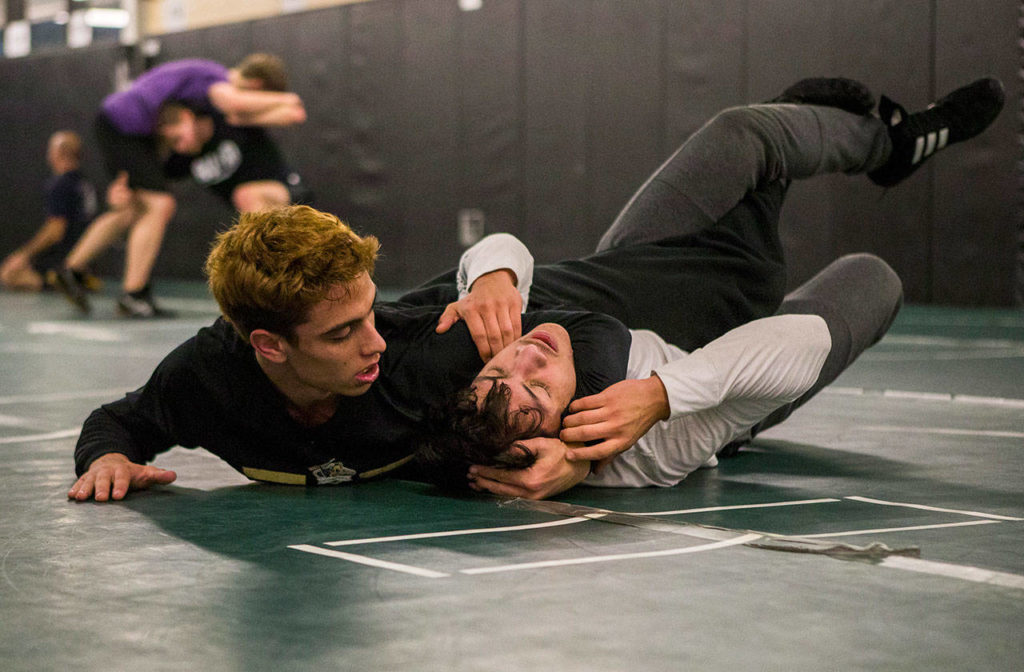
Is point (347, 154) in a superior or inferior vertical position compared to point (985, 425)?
superior

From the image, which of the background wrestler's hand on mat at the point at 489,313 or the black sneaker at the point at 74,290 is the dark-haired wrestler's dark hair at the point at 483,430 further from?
the black sneaker at the point at 74,290

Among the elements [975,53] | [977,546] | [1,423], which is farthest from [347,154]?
[977,546]

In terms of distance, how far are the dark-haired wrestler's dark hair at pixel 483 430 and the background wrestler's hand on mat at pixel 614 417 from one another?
7 centimetres

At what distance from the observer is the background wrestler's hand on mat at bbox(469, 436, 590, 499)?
237 cm

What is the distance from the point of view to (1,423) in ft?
11.8

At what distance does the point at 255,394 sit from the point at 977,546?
1.27 meters

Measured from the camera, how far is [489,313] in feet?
8.23

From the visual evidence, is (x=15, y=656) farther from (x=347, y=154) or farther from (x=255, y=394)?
(x=347, y=154)

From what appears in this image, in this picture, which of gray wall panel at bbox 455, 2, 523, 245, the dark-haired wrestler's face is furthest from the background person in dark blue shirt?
the dark-haired wrestler's face

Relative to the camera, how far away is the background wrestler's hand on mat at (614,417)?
2.32m

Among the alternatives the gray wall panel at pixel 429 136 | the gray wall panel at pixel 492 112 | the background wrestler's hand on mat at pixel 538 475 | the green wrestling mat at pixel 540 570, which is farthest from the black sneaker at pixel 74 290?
the background wrestler's hand on mat at pixel 538 475

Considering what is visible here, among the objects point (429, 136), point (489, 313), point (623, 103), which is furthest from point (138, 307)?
point (489, 313)

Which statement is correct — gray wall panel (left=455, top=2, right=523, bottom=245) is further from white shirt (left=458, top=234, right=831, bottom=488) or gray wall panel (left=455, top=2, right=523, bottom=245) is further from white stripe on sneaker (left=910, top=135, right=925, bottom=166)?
white shirt (left=458, top=234, right=831, bottom=488)

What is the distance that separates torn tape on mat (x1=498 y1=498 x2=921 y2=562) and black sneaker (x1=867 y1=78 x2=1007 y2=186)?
176 cm
